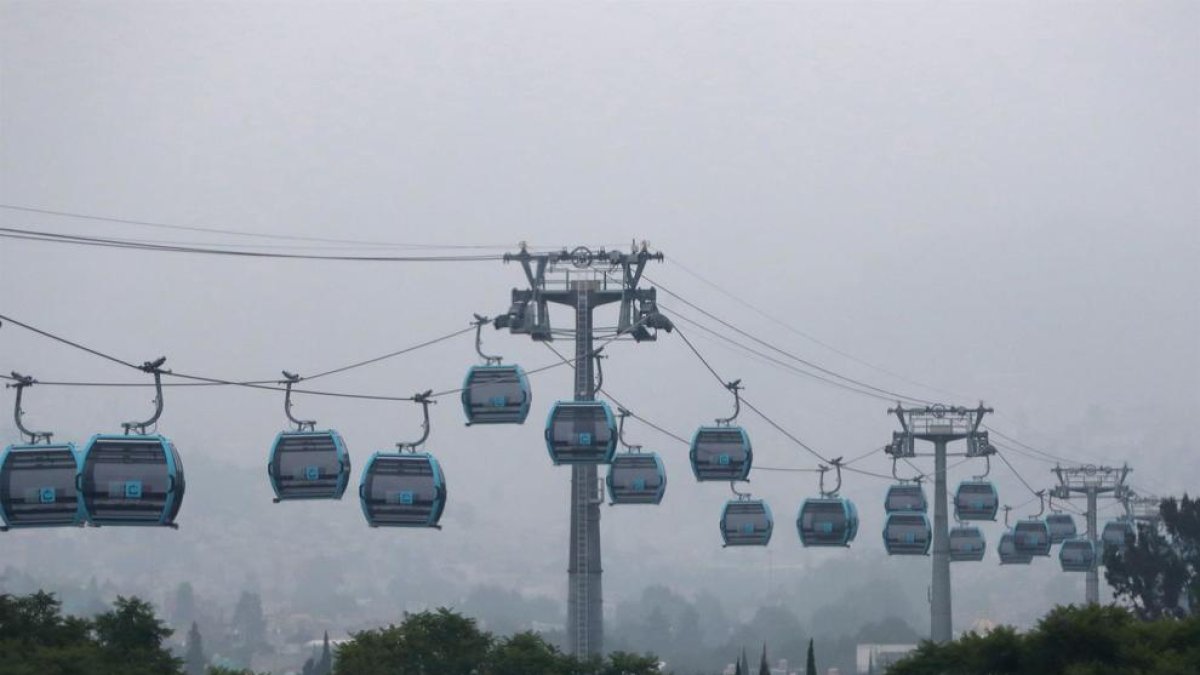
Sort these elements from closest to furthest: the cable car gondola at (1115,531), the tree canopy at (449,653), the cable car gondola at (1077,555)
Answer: the tree canopy at (449,653)
the cable car gondola at (1077,555)
the cable car gondola at (1115,531)

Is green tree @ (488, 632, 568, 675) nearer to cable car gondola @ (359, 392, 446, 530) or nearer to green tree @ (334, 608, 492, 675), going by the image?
green tree @ (334, 608, 492, 675)

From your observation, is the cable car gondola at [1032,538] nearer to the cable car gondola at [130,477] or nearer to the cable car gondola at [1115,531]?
the cable car gondola at [1115,531]

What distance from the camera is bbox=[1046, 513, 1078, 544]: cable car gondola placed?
95.6 meters

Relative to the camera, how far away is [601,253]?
1855 inches

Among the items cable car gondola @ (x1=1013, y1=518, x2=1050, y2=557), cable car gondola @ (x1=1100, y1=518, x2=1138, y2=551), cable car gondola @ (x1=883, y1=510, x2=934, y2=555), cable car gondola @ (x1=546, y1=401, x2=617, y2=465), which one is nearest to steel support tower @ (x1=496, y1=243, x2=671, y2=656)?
cable car gondola @ (x1=546, y1=401, x2=617, y2=465)

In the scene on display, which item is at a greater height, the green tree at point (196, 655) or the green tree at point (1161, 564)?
the green tree at point (1161, 564)

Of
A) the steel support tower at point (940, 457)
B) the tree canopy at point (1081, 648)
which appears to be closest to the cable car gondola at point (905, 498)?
the steel support tower at point (940, 457)

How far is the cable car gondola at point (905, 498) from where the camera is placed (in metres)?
72.9

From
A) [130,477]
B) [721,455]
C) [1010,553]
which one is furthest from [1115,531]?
[130,477]

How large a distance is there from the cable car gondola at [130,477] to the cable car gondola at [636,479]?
63.8ft

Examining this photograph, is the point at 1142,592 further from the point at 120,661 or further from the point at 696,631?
the point at 696,631

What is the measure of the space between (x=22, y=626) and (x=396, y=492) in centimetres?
1201

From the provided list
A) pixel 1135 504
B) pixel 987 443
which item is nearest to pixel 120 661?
pixel 987 443

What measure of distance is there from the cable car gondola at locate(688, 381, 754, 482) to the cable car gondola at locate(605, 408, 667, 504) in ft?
3.35
